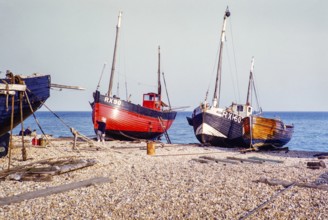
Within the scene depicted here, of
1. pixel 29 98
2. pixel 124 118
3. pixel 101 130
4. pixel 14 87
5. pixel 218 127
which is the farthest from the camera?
pixel 124 118

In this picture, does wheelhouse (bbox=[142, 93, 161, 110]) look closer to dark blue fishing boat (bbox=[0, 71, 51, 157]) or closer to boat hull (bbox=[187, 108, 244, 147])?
boat hull (bbox=[187, 108, 244, 147])

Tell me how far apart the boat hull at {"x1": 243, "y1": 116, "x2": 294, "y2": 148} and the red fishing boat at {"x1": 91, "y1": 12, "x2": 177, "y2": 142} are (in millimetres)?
8667

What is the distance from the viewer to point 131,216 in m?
6.31

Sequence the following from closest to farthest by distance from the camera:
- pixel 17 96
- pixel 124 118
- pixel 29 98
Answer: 1. pixel 17 96
2. pixel 29 98
3. pixel 124 118

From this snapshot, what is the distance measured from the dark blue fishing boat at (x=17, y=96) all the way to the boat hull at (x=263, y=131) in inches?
600

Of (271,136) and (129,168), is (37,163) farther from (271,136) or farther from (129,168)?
(271,136)

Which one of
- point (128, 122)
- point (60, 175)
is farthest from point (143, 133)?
point (60, 175)

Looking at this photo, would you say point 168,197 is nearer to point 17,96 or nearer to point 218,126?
point 17,96

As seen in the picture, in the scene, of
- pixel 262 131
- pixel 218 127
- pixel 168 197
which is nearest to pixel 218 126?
pixel 218 127

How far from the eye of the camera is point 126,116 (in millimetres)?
25578

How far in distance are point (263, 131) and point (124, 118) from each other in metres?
11.3

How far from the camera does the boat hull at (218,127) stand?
2420 cm

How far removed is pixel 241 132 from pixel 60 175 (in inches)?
688

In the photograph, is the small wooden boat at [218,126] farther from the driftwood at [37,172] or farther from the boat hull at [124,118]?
the driftwood at [37,172]
